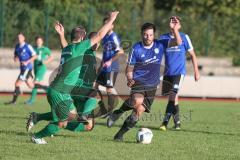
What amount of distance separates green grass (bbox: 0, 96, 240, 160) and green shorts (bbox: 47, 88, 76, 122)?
445 mm

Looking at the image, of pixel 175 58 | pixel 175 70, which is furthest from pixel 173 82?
pixel 175 58

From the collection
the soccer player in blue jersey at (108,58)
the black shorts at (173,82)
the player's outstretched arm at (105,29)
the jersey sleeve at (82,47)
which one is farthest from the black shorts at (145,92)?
the soccer player in blue jersey at (108,58)

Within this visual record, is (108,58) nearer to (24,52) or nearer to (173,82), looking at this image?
(173,82)

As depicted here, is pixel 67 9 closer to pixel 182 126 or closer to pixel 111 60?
pixel 111 60

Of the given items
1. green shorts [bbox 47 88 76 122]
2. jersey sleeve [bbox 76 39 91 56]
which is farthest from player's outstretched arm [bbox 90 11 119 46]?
green shorts [bbox 47 88 76 122]

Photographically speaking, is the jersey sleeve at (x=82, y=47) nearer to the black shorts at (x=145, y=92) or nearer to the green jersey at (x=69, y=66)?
the green jersey at (x=69, y=66)

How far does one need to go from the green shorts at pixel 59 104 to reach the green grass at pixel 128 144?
445 mm

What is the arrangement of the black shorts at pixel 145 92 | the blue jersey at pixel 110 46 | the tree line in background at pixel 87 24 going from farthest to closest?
the tree line in background at pixel 87 24 → the blue jersey at pixel 110 46 → the black shorts at pixel 145 92

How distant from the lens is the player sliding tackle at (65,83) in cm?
1137

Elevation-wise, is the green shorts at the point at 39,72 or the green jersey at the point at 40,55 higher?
the green jersey at the point at 40,55

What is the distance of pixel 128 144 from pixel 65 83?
1490 mm

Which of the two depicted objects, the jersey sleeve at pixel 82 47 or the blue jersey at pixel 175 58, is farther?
the blue jersey at pixel 175 58

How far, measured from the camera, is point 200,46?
113 feet

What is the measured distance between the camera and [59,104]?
11.5 m
